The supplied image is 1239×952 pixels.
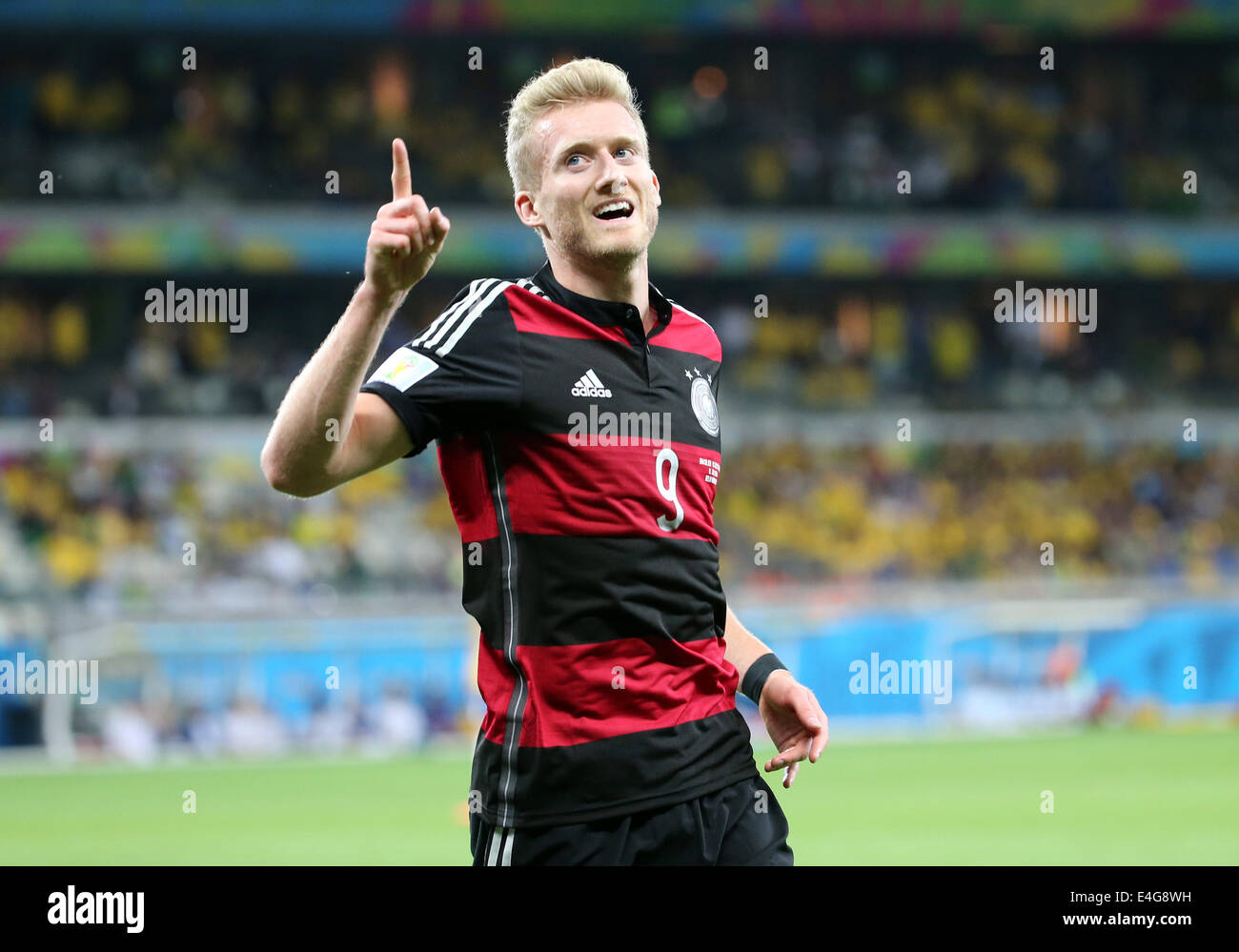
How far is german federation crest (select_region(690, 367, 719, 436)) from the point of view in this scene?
352 centimetres

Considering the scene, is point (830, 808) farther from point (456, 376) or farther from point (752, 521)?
point (456, 376)

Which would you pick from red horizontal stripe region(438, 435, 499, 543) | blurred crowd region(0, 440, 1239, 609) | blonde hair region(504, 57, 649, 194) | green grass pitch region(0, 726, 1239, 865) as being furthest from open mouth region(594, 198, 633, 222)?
blurred crowd region(0, 440, 1239, 609)

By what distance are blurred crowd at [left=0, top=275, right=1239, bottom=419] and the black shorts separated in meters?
16.8

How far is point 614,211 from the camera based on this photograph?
3.37 metres

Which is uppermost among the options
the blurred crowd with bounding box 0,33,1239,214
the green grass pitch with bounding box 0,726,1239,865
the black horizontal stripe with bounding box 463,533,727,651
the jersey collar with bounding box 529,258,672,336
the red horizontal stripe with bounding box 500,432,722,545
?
the blurred crowd with bounding box 0,33,1239,214

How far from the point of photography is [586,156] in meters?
3.40

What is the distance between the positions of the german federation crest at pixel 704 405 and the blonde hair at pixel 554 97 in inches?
20.2

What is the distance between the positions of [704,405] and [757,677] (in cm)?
61

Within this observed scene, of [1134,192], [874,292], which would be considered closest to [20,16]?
[874,292]

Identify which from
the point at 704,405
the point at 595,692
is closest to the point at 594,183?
the point at 704,405

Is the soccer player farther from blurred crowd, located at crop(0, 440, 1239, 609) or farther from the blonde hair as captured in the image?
blurred crowd, located at crop(0, 440, 1239, 609)

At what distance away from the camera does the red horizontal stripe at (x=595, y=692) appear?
3.15m

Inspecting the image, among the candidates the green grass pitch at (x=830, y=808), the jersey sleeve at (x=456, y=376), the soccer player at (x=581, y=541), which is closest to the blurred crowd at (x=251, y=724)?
the green grass pitch at (x=830, y=808)
